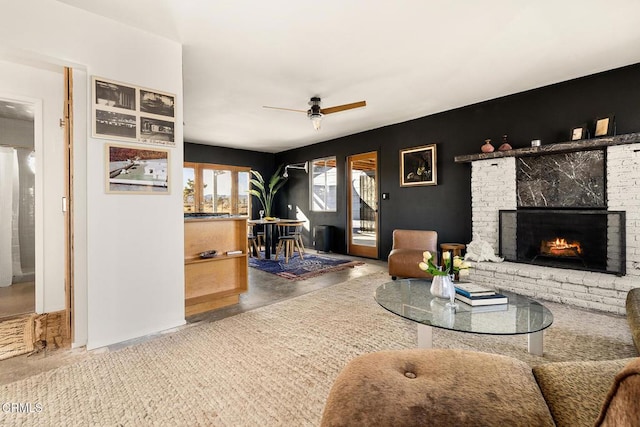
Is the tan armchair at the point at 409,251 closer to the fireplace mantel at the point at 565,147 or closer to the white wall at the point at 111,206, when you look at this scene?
the fireplace mantel at the point at 565,147

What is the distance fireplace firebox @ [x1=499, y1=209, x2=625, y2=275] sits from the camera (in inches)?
130

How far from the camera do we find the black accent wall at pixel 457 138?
3.53 meters

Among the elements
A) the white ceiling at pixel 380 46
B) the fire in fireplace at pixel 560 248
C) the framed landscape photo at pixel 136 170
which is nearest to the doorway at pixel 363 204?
the white ceiling at pixel 380 46

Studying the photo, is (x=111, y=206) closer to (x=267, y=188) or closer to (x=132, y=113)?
(x=132, y=113)

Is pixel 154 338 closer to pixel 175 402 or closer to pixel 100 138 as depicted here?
pixel 175 402

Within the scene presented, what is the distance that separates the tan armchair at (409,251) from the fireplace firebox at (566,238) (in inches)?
39.9

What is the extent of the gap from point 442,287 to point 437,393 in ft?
4.49

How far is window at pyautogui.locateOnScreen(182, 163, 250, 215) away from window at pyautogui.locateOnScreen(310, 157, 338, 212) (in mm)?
1920

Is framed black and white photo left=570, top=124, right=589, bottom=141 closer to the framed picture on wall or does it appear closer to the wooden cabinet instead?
the framed picture on wall

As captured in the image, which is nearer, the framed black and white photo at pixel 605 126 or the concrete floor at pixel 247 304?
the concrete floor at pixel 247 304

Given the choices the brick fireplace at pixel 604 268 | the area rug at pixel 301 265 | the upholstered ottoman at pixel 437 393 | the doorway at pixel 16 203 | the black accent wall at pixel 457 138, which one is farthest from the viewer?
the area rug at pixel 301 265

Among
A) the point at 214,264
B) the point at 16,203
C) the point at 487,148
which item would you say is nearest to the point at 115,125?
the point at 214,264

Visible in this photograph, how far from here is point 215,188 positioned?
25.3 ft

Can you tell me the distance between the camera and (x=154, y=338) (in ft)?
8.07
